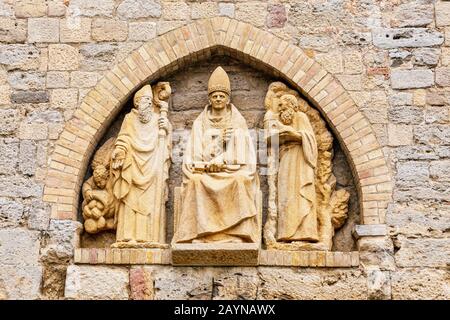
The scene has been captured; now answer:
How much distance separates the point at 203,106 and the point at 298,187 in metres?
1.17

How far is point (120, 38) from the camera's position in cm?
838

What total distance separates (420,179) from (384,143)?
426mm

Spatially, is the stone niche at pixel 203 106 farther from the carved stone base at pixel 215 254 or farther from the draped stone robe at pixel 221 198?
the carved stone base at pixel 215 254

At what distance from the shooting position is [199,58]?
333 inches

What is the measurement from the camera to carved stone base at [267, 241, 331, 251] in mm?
7824

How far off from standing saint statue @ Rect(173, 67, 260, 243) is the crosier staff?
0.63 feet

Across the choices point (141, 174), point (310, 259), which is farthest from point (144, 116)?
point (310, 259)

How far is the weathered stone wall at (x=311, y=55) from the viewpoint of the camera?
7715 mm

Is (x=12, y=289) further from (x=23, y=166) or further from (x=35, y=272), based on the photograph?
(x=23, y=166)

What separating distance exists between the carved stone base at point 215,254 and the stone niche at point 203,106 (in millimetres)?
419

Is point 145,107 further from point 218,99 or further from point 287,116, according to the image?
point 287,116

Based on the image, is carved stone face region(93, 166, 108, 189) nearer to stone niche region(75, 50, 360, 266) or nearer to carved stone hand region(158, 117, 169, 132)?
stone niche region(75, 50, 360, 266)

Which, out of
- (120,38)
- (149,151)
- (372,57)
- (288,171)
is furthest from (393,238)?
(120,38)

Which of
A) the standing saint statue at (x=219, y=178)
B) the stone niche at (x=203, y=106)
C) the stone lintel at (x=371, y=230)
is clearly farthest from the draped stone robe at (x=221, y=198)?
the stone lintel at (x=371, y=230)
